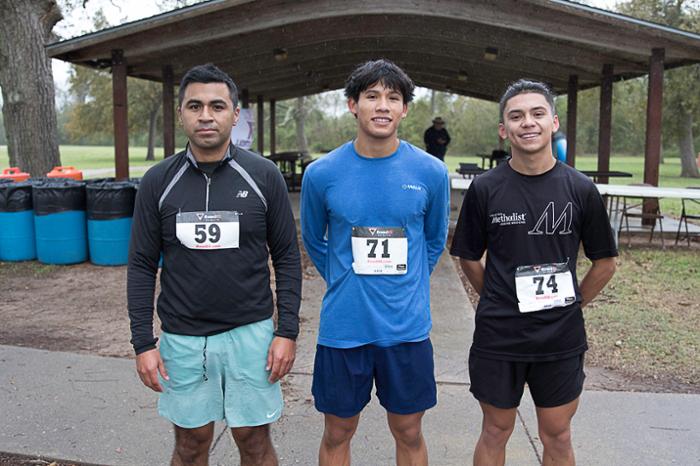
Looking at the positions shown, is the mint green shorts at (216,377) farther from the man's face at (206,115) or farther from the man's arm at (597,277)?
the man's arm at (597,277)

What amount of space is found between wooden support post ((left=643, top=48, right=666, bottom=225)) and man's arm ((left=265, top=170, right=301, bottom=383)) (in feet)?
27.9

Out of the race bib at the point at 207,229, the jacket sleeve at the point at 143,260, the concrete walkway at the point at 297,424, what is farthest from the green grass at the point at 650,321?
the jacket sleeve at the point at 143,260

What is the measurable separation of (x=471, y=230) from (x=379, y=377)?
67 cm

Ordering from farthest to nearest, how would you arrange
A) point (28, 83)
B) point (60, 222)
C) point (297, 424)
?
point (28, 83), point (60, 222), point (297, 424)

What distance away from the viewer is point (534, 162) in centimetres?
243

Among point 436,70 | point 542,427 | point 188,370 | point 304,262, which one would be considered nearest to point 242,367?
point 188,370

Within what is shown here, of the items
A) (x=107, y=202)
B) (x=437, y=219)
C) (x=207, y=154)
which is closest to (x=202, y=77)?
(x=207, y=154)

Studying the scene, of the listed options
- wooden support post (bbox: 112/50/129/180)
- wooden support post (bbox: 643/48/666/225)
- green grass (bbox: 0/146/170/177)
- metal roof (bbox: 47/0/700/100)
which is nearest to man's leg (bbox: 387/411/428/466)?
metal roof (bbox: 47/0/700/100)

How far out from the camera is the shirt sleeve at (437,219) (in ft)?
8.30

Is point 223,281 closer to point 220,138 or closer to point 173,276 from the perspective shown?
point 173,276

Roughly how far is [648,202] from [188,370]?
371 inches

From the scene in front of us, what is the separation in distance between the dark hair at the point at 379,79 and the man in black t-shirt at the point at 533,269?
409mm

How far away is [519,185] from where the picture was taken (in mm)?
2445

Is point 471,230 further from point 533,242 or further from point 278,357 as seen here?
point 278,357
